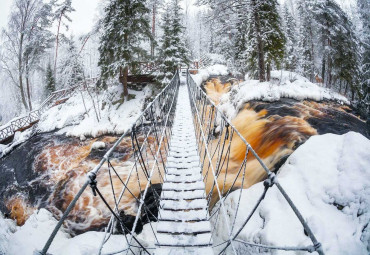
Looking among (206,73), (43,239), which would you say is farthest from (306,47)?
(43,239)

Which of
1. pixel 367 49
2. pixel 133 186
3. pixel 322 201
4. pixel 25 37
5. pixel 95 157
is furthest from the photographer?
pixel 25 37

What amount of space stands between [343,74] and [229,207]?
20.1 metres

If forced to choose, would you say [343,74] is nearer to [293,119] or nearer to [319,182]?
[293,119]

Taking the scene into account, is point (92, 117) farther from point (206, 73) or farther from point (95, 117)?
point (206, 73)

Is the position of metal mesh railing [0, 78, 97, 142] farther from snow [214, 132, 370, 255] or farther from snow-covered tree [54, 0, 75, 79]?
snow [214, 132, 370, 255]

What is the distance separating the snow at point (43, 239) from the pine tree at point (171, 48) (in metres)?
10.2

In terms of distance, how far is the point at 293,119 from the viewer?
5281 mm

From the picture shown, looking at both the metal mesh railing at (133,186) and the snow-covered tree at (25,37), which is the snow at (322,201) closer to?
the metal mesh railing at (133,186)

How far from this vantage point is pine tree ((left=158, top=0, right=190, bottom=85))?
540 inches

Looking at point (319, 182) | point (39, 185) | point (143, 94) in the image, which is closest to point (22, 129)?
point (39, 185)

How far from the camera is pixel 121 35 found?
1224cm

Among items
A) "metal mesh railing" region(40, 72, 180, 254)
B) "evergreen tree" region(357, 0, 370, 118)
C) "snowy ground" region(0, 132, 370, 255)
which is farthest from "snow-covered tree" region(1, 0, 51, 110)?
→ "evergreen tree" region(357, 0, 370, 118)

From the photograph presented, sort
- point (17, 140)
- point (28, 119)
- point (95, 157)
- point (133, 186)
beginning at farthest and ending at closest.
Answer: point (28, 119), point (17, 140), point (95, 157), point (133, 186)

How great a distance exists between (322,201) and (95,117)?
42.5 ft
